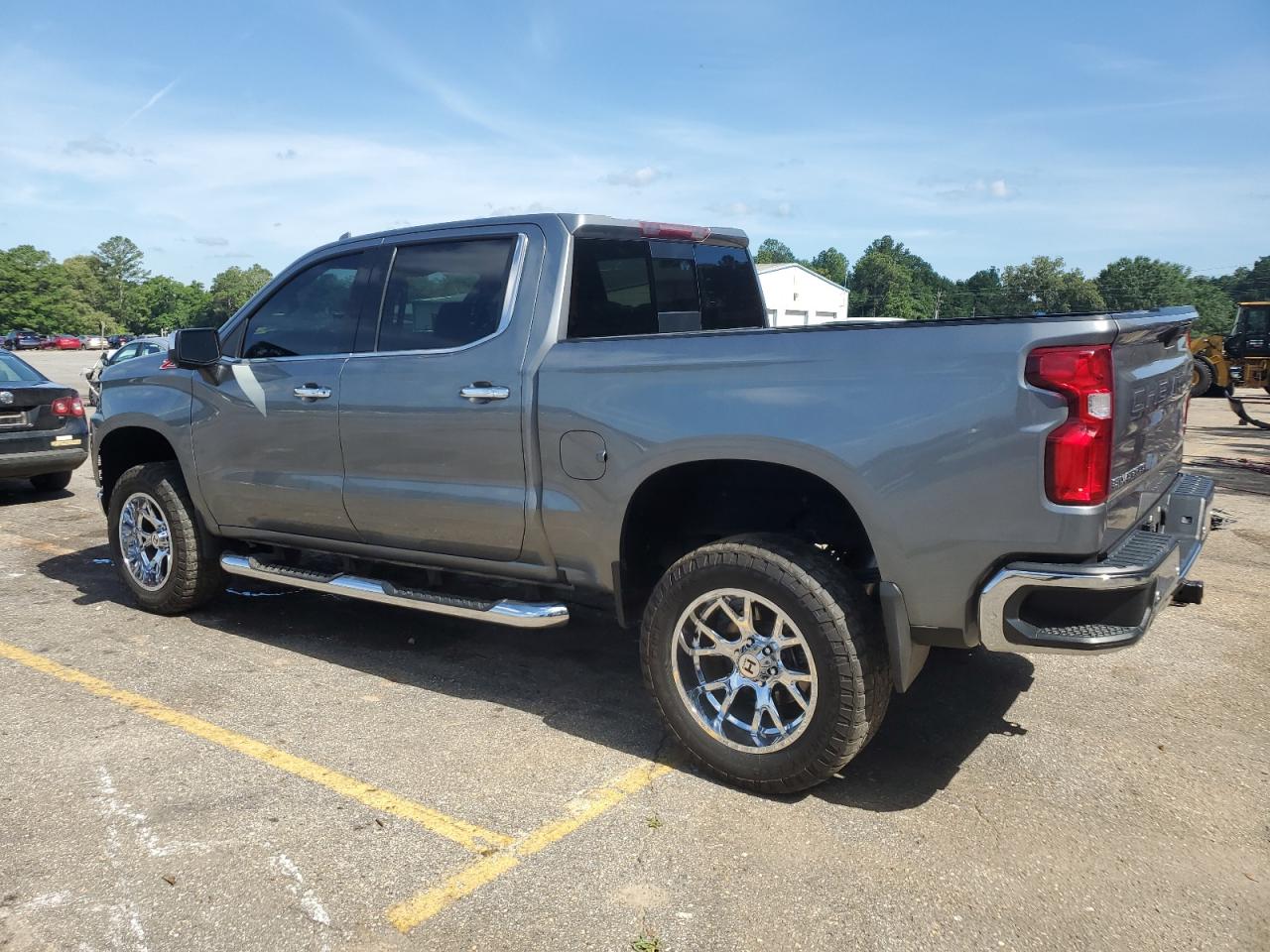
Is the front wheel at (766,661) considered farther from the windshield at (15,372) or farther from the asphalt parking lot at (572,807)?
the windshield at (15,372)

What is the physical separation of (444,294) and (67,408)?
6.97 m

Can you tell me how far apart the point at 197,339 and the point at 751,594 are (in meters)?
3.27

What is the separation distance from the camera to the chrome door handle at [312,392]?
4.54 meters

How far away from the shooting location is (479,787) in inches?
137

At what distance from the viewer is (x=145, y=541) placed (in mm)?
5570

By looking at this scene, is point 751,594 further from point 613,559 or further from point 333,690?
point 333,690

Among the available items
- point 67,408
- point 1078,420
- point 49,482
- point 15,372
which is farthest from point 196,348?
point 49,482

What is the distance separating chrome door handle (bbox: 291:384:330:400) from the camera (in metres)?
4.54

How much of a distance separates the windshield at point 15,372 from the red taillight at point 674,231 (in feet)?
24.7

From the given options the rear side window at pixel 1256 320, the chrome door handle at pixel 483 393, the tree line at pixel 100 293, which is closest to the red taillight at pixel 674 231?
the chrome door handle at pixel 483 393

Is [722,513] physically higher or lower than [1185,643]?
higher

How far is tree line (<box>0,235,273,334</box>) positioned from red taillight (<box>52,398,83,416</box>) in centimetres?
10181

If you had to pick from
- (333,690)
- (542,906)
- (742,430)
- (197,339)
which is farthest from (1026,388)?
(197,339)

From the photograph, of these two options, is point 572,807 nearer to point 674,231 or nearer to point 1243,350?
point 674,231
